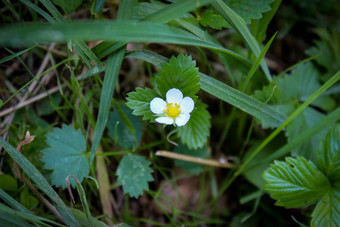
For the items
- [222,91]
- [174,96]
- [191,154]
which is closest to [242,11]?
[222,91]

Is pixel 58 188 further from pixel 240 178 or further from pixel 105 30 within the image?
pixel 240 178

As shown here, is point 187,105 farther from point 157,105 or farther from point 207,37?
point 207,37

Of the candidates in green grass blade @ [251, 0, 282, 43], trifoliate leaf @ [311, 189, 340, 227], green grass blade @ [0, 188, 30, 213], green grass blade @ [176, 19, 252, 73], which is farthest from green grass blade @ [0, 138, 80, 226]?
green grass blade @ [251, 0, 282, 43]

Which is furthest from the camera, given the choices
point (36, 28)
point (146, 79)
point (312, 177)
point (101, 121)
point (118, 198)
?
point (146, 79)

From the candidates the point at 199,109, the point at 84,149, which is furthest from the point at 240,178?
the point at 84,149

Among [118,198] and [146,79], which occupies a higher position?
[146,79]

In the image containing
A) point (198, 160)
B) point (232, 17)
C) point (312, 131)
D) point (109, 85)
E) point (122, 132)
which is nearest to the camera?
point (109, 85)

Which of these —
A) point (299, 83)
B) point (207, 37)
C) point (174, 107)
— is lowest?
point (299, 83)
